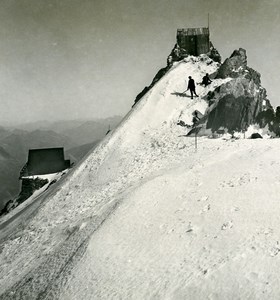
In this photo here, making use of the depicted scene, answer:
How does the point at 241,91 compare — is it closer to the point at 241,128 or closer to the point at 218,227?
the point at 241,128

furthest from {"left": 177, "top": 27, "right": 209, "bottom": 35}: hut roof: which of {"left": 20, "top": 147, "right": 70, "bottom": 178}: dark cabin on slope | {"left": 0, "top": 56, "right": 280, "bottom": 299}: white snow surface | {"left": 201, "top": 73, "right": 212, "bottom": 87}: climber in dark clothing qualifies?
{"left": 20, "top": 147, "right": 70, "bottom": 178}: dark cabin on slope

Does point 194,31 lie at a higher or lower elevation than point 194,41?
higher

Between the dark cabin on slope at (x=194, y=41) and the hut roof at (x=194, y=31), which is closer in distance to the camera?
the dark cabin on slope at (x=194, y=41)

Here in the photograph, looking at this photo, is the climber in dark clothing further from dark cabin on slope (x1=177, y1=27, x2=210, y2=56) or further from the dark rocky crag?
dark cabin on slope (x1=177, y1=27, x2=210, y2=56)

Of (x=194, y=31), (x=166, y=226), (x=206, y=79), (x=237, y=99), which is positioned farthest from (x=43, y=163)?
(x=166, y=226)

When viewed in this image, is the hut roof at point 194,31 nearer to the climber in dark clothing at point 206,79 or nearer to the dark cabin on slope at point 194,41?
the dark cabin on slope at point 194,41

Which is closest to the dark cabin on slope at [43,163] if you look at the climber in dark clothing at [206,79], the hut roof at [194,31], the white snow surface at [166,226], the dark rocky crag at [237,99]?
the white snow surface at [166,226]

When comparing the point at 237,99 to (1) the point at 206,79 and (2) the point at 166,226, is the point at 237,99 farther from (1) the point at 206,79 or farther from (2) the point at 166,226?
(2) the point at 166,226
